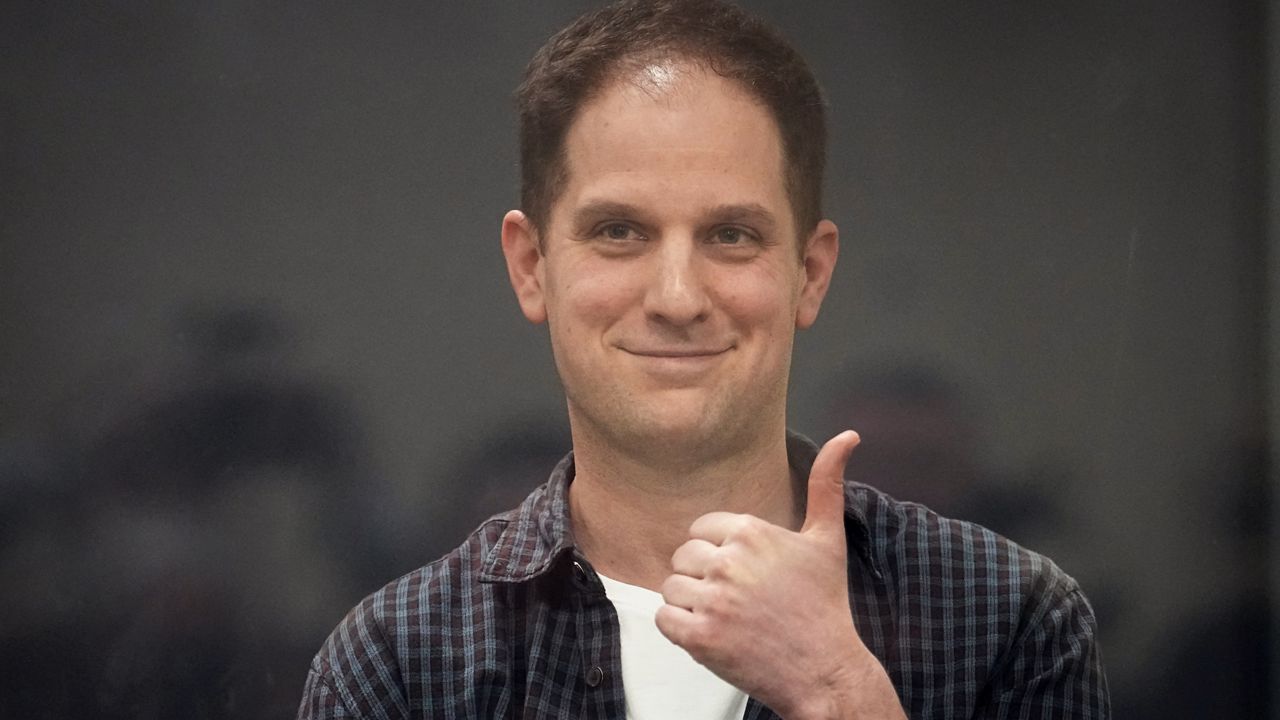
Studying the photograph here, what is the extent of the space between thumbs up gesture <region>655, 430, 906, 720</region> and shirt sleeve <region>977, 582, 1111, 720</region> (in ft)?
1.16

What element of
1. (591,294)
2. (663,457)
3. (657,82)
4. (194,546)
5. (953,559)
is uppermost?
(657,82)

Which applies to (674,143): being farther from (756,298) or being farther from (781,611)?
(781,611)

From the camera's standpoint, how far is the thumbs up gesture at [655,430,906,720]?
4.85 ft

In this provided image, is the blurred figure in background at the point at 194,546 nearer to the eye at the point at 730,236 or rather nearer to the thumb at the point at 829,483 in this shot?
the eye at the point at 730,236

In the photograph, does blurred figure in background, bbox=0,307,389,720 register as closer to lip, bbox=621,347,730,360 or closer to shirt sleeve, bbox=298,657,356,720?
shirt sleeve, bbox=298,657,356,720

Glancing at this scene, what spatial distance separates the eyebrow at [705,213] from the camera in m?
1.70

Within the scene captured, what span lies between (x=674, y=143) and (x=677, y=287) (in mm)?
183

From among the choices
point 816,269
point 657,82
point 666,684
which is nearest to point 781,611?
point 666,684

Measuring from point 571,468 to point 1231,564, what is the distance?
1.02 metres

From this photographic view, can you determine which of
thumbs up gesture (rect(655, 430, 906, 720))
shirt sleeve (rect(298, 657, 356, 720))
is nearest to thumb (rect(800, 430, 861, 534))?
thumbs up gesture (rect(655, 430, 906, 720))

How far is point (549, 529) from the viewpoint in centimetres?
186

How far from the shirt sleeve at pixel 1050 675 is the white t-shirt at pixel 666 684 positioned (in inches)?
13.9

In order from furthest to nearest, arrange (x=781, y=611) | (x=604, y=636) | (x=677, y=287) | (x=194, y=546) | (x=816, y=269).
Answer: (x=194, y=546)
(x=816, y=269)
(x=604, y=636)
(x=677, y=287)
(x=781, y=611)

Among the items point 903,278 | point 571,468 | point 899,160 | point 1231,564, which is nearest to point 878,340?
point 903,278
